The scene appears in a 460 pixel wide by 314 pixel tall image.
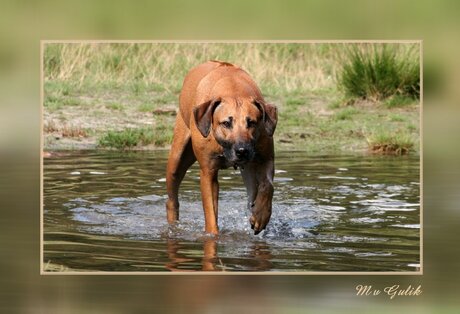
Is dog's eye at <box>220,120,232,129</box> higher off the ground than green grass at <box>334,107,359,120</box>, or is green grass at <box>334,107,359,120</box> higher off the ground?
green grass at <box>334,107,359,120</box>

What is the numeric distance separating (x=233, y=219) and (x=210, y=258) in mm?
1911

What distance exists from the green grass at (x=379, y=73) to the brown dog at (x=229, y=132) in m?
5.73

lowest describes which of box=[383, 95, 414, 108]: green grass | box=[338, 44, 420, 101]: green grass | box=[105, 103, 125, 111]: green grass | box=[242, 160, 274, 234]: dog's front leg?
box=[242, 160, 274, 234]: dog's front leg

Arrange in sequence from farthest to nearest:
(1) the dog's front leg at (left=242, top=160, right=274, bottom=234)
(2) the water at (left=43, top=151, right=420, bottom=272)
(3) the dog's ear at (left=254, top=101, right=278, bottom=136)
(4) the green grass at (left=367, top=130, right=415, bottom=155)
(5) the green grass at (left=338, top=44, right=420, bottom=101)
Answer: (5) the green grass at (left=338, top=44, right=420, bottom=101)
(4) the green grass at (left=367, top=130, right=415, bottom=155)
(1) the dog's front leg at (left=242, top=160, right=274, bottom=234)
(3) the dog's ear at (left=254, top=101, right=278, bottom=136)
(2) the water at (left=43, top=151, right=420, bottom=272)

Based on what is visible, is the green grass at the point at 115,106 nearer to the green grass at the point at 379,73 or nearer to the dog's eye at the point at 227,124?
the green grass at the point at 379,73

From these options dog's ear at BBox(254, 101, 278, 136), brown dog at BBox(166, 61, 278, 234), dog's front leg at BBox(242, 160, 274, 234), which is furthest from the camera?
dog's front leg at BBox(242, 160, 274, 234)

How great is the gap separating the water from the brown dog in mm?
376

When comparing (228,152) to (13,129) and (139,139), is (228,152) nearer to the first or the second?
(13,129)

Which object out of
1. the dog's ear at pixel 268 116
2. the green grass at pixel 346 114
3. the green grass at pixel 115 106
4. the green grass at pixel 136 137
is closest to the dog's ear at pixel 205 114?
the dog's ear at pixel 268 116

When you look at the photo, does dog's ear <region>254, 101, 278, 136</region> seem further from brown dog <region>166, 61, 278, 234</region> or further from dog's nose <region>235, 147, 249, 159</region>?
dog's nose <region>235, 147, 249, 159</region>

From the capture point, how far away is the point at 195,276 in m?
7.72

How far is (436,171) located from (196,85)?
9.82 ft

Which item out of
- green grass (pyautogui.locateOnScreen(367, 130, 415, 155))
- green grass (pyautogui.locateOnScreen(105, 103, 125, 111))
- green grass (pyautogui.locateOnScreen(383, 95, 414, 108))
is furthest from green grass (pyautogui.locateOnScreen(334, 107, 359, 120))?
green grass (pyautogui.locateOnScreen(105, 103, 125, 111))

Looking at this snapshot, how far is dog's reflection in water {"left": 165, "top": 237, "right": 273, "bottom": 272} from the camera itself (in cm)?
829
